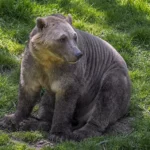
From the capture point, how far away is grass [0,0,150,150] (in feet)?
20.2

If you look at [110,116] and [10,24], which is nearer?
[110,116]

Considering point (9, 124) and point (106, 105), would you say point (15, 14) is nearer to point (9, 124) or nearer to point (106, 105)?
point (9, 124)

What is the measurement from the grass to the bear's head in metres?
0.99

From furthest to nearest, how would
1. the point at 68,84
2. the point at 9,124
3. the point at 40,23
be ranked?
1. the point at 9,124
2. the point at 68,84
3. the point at 40,23

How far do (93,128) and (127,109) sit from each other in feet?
2.48

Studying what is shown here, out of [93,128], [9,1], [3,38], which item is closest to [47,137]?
[93,128]

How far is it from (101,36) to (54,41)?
3292mm

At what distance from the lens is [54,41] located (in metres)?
6.09

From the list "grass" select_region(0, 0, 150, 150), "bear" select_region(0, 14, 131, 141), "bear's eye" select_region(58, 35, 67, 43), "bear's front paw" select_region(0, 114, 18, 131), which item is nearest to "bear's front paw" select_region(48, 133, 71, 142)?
"bear" select_region(0, 14, 131, 141)

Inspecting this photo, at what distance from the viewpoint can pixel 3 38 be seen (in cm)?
873

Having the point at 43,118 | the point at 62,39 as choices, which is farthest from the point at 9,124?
the point at 62,39

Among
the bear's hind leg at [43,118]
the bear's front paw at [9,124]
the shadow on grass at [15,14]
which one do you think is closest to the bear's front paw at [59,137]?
the bear's hind leg at [43,118]

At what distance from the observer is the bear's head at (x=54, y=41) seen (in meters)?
6.07

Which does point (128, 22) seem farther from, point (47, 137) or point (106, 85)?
point (47, 137)
